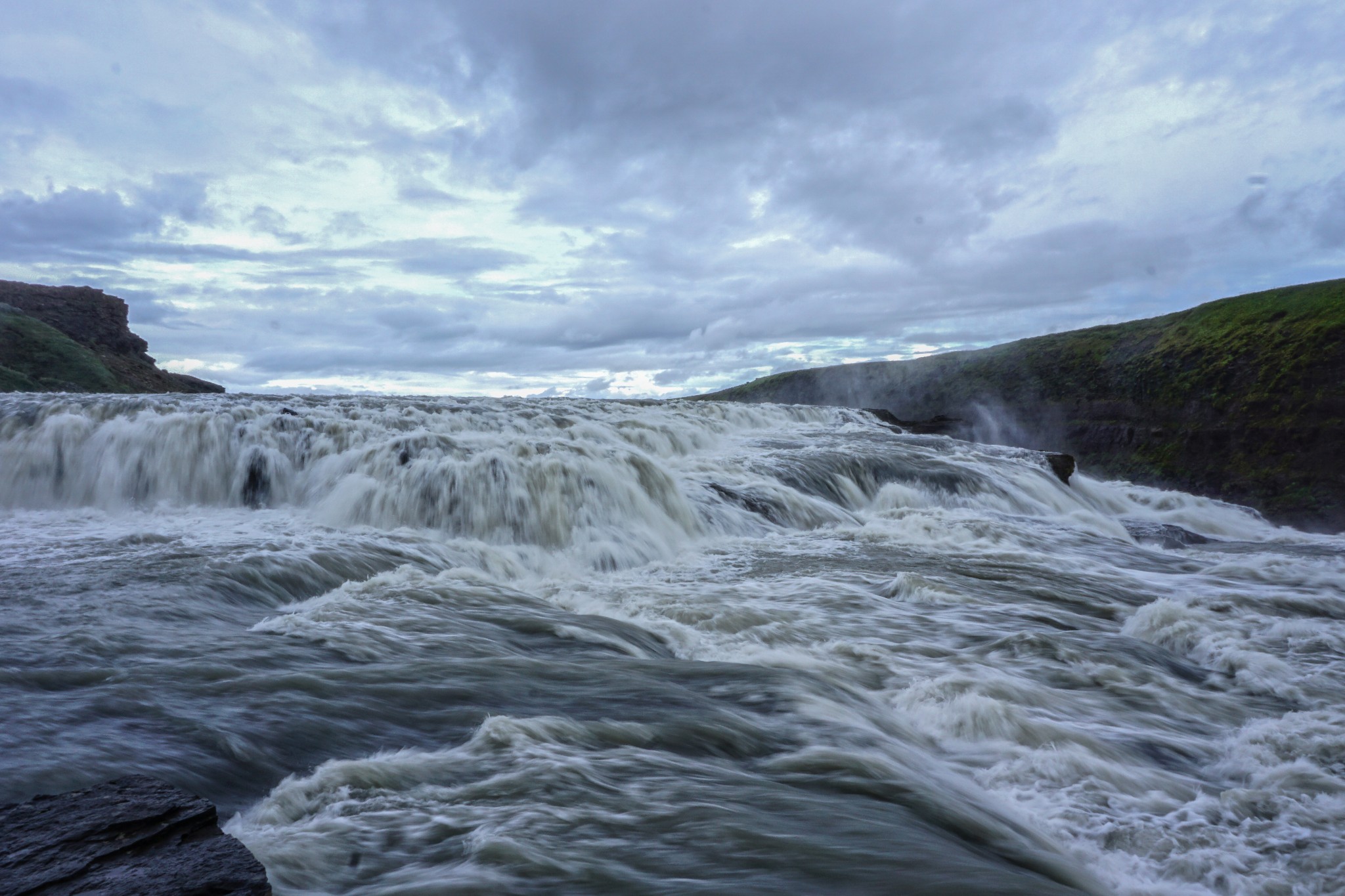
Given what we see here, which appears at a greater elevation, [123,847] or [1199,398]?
[1199,398]

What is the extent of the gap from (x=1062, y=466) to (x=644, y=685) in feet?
47.9

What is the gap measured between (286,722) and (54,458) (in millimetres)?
10415

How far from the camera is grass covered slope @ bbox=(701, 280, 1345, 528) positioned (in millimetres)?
16578

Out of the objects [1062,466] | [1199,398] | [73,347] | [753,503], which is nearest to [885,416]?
[1199,398]

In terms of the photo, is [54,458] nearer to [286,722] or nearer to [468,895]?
[286,722]

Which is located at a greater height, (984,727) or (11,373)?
(11,373)

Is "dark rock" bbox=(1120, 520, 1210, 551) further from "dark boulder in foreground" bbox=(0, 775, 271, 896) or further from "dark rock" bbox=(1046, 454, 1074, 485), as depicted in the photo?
"dark boulder in foreground" bbox=(0, 775, 271, 896)

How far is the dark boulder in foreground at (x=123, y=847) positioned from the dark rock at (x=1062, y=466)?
55.1 ft

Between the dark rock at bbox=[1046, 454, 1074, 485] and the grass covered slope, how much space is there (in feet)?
14.6

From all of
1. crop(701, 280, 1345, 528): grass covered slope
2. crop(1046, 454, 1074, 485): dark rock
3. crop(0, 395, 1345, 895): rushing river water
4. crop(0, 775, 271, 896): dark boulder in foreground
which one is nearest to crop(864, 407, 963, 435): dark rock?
crop(701, 280, 1345, 528): grass covered slope

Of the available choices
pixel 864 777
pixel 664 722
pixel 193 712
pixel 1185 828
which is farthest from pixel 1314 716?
pixel 193 712

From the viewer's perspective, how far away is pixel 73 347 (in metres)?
33.7

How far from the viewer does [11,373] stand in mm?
27438

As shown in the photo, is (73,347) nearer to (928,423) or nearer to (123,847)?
(928,423)
